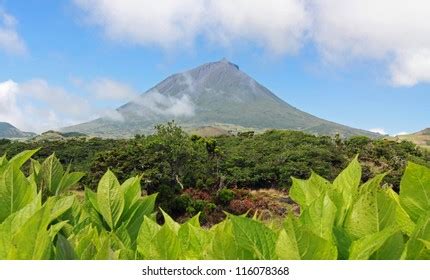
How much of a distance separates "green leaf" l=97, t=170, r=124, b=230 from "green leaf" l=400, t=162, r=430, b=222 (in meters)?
0.89

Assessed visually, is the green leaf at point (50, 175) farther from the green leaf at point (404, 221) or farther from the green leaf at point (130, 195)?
the green leaf at point (404, 221)

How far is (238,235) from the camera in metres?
1.16

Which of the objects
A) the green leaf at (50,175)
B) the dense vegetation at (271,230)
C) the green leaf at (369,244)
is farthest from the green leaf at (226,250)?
the green leaf at (50,175)

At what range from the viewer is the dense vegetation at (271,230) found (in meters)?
1.05

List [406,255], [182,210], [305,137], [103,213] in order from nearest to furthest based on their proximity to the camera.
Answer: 1. [406,255]
2. [103,213]
3. [182,210]
4. [305,137]

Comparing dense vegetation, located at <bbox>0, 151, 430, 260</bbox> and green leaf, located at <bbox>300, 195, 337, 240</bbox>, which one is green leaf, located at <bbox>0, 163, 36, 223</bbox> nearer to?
dense vegetation, located at <bbox>0, 151, 430, 260</bbox>

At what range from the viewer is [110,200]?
5.59ft

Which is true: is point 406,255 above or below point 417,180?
below

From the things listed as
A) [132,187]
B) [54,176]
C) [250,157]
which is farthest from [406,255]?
[250,157]

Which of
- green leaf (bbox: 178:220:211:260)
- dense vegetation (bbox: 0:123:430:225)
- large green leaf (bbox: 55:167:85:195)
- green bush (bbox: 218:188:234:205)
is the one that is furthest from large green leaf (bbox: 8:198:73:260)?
green bush (bbox: 218:188:234:205)
